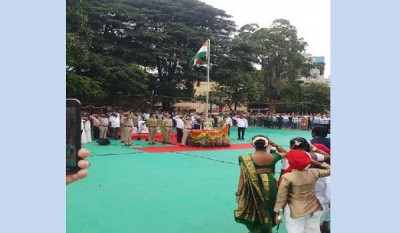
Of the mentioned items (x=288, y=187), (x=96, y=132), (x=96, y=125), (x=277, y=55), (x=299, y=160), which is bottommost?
(x=96, y=132)

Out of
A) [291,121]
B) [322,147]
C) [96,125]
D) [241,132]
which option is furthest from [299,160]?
[291,121]

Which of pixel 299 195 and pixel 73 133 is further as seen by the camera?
pixel 299 195

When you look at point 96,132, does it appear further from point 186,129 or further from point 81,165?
point 81,165

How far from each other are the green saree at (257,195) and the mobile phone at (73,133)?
2517mm

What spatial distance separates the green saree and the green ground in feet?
2.09

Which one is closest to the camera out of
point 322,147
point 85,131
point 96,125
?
point 322,147

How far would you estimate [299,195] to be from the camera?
3.42 m

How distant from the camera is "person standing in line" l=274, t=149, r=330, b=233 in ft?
11.2

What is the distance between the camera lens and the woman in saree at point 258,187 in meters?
4.11

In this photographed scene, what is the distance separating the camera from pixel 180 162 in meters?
10.1

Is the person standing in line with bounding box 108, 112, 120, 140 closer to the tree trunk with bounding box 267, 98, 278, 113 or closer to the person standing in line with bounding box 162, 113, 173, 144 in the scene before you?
the person standing in line with bounding box 162, 113, 173, 144

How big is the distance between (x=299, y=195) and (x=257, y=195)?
0.78 m

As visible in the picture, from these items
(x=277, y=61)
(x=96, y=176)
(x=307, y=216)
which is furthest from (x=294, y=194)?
(x=277, y=61)

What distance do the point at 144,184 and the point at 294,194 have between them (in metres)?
4.29
